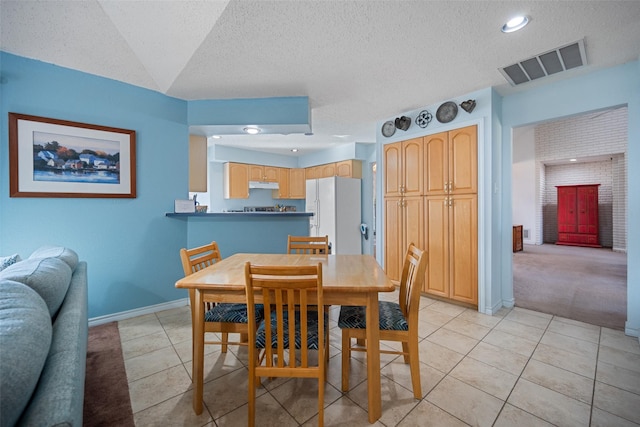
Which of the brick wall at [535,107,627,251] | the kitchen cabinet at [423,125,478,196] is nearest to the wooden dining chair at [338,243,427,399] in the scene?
the kitchen cabinet at [423,125,478,196]

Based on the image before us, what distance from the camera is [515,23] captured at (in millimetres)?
1830

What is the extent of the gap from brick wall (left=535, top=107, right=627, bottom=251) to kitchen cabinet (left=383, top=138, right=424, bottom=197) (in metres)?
4.54

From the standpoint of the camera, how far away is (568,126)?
22.5 feet

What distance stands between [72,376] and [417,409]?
1.60 m

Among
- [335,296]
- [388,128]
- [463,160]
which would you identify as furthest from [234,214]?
[463,160]

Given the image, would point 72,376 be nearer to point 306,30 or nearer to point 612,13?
point 306,30

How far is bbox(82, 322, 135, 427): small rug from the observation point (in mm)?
1454

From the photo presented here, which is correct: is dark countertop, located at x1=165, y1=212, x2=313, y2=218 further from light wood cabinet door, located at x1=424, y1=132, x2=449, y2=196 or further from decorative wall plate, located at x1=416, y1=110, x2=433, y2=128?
Result: decorative wall plate, located at x1=416, y1=110, x2=433, y2=128

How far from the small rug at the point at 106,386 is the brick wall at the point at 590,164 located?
26.1 ft

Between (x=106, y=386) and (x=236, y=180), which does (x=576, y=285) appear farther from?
(x=236, y=180)

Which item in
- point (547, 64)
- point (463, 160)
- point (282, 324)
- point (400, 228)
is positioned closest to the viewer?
point (282, 324)

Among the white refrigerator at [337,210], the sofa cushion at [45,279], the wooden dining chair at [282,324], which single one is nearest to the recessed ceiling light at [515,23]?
the wooden dining chair at [282,324]

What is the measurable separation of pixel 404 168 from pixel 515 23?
1845 millimetres

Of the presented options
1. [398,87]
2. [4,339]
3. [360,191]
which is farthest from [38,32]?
[360,191]
